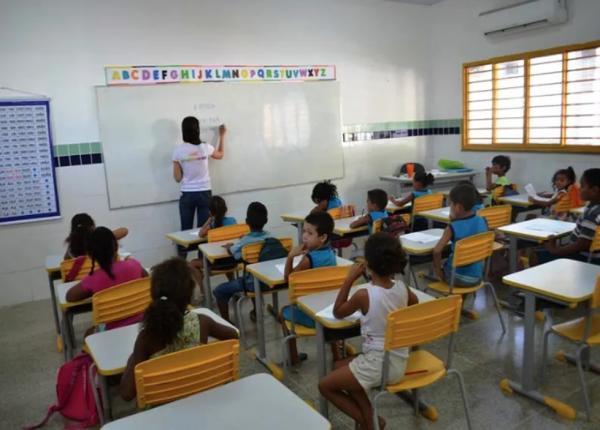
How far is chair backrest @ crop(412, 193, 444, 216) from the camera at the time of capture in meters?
4.98

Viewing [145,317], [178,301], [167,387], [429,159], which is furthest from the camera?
[429,159]

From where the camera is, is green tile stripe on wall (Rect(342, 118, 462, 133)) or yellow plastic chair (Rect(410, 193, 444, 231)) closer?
yellow plastic chair (Rect(410, 193, 444, 231))

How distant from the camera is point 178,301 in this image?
2.03m

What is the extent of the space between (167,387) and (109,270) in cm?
130

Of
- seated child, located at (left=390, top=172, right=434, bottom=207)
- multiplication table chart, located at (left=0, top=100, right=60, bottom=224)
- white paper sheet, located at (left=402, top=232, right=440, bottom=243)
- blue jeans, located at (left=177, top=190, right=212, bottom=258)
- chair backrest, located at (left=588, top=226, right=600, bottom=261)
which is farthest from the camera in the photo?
blue jeans, located at (left=177, top=190, right=212, bottom=258)

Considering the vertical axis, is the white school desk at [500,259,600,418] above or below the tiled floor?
above

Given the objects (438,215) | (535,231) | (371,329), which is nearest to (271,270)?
(371,329)

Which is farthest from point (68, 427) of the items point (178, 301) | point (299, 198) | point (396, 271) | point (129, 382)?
point (299, 198)

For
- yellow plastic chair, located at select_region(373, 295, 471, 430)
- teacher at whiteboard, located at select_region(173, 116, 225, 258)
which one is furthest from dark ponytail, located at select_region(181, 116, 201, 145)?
yellow plastic chair, located at select_region(373, 295, 471, 430)

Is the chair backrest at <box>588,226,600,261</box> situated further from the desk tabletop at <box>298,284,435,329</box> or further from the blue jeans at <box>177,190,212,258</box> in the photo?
the blue jeans at <box>177,190,212,258</box>

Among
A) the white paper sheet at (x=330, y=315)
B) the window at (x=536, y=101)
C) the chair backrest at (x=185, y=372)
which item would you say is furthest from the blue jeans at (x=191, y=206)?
the window at (x=536, y=101)

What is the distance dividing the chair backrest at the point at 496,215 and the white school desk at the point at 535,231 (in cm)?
40

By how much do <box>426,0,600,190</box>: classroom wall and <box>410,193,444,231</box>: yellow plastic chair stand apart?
190cm

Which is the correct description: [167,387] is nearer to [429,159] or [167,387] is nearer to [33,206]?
[33,206]
